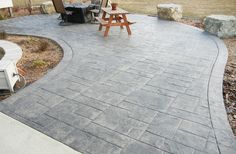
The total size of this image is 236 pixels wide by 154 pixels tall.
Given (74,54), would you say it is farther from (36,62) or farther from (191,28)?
(191,28)

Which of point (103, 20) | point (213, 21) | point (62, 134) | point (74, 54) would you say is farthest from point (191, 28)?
point (62, 134)

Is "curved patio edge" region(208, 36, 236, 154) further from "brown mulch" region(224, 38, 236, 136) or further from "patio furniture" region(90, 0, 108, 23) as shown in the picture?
"patio furniture" region(90, 0, 108, 23)

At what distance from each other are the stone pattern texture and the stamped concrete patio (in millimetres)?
534

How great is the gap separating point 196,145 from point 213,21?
480cm

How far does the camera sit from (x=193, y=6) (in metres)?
10.5

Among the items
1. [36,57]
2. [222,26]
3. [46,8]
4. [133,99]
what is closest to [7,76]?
[36,57]

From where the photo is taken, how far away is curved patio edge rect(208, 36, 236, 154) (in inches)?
99.6

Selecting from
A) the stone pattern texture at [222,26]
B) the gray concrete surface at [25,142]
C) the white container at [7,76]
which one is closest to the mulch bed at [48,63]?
the stone pattern texture at [222,26]

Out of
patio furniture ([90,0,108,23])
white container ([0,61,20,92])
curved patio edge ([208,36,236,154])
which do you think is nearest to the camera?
curved patio edge ([208,36,236,154])

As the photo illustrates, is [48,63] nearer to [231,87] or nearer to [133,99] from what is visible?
[133,99]

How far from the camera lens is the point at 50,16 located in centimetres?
910

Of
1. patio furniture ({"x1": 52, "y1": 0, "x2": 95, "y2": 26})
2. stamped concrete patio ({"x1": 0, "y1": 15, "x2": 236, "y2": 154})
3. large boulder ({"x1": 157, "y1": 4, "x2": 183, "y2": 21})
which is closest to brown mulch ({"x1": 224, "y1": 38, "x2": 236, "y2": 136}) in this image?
stamped concrete patio ({"x1": 0, "y1": 15, "x2": 236, "y2": 154})

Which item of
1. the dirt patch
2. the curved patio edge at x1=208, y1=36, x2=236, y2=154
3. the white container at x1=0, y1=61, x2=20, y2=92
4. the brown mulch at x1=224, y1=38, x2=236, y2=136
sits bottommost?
the brown mulch at x1=224, y1=38, x2=236, y2=136

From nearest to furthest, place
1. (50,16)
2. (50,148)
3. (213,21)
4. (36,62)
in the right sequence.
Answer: (50,148)
(36,62)
(213,21)
(50,16)
